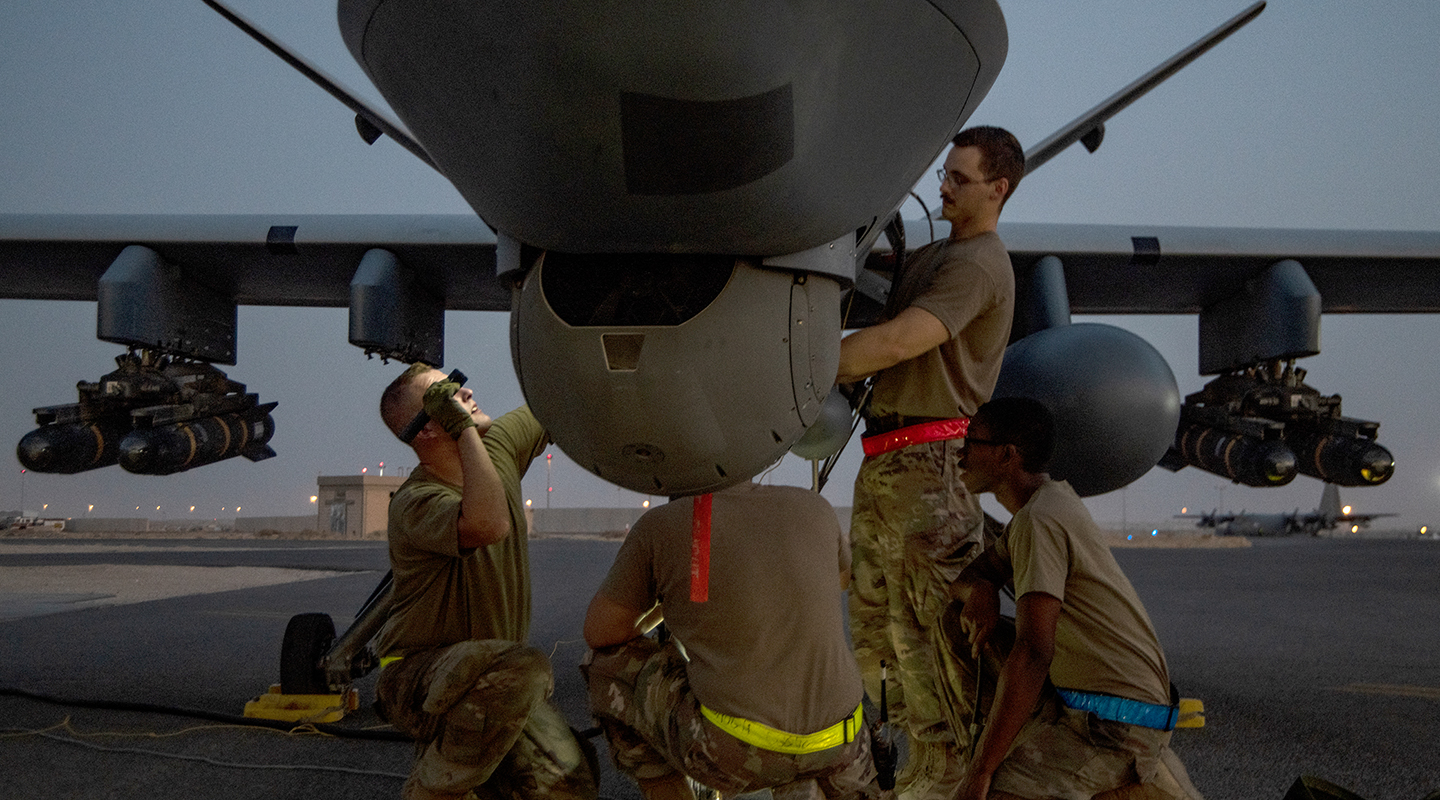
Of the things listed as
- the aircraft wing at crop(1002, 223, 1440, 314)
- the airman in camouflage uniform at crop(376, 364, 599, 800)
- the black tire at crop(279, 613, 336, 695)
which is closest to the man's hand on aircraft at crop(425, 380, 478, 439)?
the airman in camouflage uniform at crop(376, 364, 599, 800)

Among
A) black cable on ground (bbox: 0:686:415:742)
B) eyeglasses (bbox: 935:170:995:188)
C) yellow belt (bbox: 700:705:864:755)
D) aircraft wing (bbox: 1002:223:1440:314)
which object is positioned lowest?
black cable on ground (bbox: 0:686:415:742)

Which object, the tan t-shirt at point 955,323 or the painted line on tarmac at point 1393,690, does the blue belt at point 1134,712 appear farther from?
the painted line on tarmac at point 1393,690

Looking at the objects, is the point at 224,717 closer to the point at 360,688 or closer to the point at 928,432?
the point at 360,688

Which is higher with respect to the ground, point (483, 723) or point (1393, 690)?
point (483, 723)

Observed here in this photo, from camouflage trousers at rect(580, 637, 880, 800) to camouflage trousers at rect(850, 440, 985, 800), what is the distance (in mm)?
248

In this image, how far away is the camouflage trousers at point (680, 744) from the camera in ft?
5.90

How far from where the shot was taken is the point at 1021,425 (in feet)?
6.85

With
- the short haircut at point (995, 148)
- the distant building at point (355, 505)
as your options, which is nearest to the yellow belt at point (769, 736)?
the short haircut at point (995, 148)

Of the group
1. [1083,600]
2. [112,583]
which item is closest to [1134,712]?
[1083,600]

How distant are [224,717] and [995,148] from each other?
3.61 metres

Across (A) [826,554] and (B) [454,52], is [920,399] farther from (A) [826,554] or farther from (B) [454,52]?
(B) [454,52]

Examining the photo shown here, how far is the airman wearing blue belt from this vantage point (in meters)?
1.85

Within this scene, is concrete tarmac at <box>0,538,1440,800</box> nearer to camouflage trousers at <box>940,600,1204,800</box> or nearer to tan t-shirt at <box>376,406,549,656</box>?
tan t-shirt at <box>376,406,549,656</box>

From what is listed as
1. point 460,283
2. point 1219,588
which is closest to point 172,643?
point 460,283
